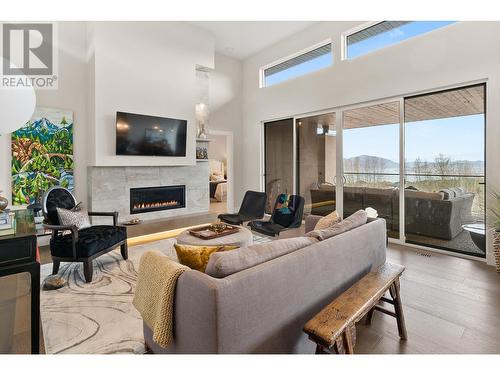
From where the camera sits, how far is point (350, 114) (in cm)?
502

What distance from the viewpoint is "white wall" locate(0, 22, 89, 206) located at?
4609 millimetres

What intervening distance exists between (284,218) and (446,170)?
2.39m

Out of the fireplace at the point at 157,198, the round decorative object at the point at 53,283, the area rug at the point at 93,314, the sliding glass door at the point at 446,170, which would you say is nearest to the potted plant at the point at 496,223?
the sliding glass door at the point at 446,170

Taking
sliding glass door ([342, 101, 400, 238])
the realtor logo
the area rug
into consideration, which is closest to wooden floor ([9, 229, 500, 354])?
A: the area rug

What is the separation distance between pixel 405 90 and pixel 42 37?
5.74 m

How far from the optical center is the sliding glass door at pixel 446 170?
12.0 feet

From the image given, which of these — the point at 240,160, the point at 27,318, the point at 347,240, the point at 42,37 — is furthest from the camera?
the point at 240,160

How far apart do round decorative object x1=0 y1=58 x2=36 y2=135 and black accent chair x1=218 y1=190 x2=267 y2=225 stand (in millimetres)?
3389

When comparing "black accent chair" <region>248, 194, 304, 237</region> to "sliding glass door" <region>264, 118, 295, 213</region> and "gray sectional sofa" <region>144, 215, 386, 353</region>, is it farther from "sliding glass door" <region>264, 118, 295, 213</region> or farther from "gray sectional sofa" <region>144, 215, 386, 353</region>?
"gray sectional sofa" <region>144, 215, 386, 353</region>

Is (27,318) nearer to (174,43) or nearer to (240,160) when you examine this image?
(174,43)

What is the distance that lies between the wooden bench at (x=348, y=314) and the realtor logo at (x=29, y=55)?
17.0 ft

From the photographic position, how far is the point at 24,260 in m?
1.85

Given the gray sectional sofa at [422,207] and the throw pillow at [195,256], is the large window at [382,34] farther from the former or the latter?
the throw pillow at [195,256]

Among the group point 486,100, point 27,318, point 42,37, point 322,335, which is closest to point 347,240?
point 322,335
